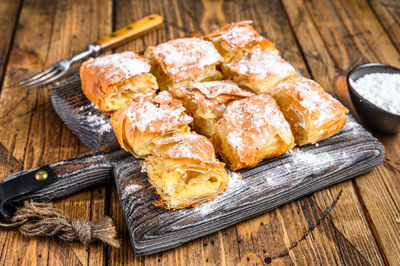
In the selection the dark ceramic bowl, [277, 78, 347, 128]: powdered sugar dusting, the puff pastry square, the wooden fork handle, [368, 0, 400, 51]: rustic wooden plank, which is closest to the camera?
the puff pastry square

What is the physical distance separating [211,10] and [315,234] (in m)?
2.11

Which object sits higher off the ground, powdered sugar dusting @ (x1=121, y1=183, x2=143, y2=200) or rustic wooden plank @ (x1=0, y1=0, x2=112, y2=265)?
powdered sugar dusting @ (x1=121, y1=183, x2=143, y2=200)

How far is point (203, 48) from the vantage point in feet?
7.38

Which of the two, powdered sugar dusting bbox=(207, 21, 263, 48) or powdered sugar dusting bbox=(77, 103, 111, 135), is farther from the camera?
powdered sugar dusting bbox=(207, 21, 263, 48)

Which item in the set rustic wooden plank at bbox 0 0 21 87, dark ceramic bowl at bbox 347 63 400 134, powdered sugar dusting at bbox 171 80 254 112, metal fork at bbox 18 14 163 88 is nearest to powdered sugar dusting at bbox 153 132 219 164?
powdered sugar dusting at bbox 171 80 254 112

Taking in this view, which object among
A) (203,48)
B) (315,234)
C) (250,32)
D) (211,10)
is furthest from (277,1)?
(315,234)

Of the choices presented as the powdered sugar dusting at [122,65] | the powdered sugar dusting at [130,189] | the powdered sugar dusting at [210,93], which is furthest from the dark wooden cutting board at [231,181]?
the powdered sugar dusting at [210,93]

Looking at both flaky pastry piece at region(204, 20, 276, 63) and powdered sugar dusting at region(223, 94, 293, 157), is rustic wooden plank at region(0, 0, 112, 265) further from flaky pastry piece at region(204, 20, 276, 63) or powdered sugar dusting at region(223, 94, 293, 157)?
flaky pastry piece at region(204, 20, 276, 63)

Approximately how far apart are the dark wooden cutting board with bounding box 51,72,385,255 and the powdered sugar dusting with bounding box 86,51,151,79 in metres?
0.24

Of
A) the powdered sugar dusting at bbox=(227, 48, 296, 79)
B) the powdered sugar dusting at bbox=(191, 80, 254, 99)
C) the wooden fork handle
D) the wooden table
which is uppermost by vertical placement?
the powdered sugar dusting at bbox=(227, 48, 296, 79)

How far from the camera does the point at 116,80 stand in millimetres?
2076

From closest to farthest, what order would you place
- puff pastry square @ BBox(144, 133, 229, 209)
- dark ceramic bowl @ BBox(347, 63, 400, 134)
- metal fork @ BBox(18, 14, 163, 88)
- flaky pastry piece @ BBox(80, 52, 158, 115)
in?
puff pastry square @ BBox(144, 133, 229, 209), flaky pastry piece @ BBox(80, 52, 158, 115), dark ceramic bowl @ BBox(347, 63, 400, 134), metal fork @ BBox(18, 14, 163, 88)

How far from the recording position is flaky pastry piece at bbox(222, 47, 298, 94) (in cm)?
214

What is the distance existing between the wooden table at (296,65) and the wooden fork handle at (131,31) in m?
0.08
